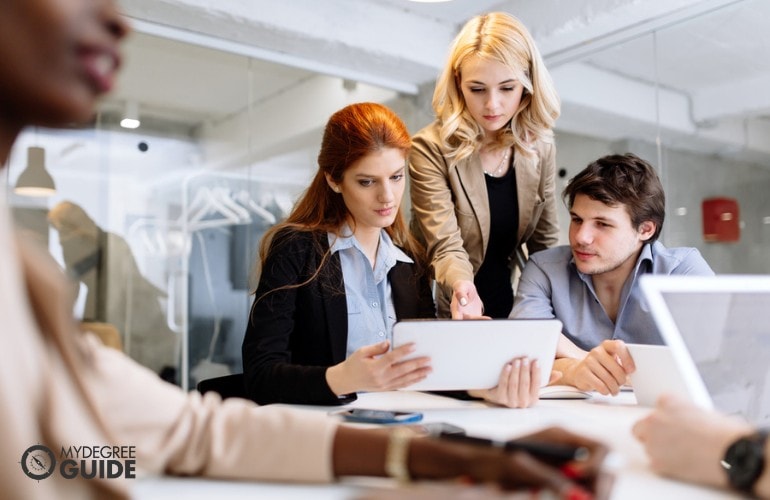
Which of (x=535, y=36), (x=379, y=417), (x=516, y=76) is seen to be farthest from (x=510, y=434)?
(x=535, y=36)

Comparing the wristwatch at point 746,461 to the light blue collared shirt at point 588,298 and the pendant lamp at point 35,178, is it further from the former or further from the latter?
the pendant lamp at point 35,178

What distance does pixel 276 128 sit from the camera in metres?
4.10

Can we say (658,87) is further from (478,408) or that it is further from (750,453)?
(750,453)

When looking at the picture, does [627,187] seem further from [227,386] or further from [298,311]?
[227,386]

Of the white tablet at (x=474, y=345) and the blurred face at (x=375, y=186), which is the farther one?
the blurred face at (x=375, y=186)

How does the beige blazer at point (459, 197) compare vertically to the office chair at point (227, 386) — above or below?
above

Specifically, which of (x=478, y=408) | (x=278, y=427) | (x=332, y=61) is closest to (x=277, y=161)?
(x=332, y=61)

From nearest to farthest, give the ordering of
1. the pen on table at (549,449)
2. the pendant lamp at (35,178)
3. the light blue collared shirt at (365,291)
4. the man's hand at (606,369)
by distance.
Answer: the pen on table at (549,449), the man's hand at (606,369), the light blue collared shirt at (365,291), the pendant lamp at (35,178)

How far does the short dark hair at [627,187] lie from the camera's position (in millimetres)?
2182

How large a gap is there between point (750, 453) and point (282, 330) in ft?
4.23

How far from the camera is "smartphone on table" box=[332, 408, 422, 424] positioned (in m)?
1.27

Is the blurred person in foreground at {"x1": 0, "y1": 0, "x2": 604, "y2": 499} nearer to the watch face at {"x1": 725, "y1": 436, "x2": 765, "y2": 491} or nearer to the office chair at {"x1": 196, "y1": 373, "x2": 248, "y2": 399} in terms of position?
the watch face at {"x1": 725, "y1": 436, "x2": 765, "y2": 491}

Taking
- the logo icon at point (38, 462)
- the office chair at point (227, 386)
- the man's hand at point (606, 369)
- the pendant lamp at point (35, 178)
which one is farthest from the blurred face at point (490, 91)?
the pendant lamp at point (35, 178)

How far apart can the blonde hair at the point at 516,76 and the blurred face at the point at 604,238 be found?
1.10ft
